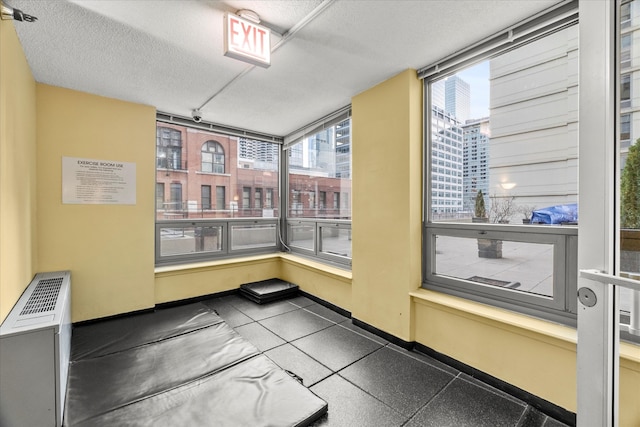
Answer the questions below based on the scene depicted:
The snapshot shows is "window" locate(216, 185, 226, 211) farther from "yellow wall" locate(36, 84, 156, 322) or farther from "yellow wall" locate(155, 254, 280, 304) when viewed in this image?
"yellow wall" locate(36, 84, 156, 322)

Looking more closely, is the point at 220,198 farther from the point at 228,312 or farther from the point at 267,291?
the point at 228,312

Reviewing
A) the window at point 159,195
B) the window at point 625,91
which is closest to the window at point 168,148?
the window at point 159,195

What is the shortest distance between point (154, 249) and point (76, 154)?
1.37 meters

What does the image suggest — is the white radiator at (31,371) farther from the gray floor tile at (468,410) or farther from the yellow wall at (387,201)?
the yellow wall at (387,201)

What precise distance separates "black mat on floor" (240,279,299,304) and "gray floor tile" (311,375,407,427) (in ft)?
6.21

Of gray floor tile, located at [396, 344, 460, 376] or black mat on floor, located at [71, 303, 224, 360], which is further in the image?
black mat on floor, located at [71, 303, 224, 360]

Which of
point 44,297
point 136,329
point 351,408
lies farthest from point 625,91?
point 136,329

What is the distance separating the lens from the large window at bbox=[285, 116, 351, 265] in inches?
150

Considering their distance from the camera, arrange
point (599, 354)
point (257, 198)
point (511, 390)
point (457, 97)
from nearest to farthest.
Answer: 1. point (599, 354)
2. point (511, 390)
3. point (457, 97)
4. point (257, 198)

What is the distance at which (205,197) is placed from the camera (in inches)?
167

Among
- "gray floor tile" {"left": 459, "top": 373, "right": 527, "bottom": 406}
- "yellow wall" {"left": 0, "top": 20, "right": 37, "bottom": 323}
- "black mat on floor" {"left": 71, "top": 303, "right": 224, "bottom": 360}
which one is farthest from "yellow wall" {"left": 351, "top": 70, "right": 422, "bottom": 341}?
"yellow wall" {"left": 0, "top": 20, "right": 37, "bottom": 323}

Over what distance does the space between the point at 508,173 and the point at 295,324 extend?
8.54 ft

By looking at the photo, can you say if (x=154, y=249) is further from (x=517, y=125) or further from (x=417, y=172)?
(x=517, y=125)

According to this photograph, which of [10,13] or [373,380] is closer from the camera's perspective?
[10,13]
